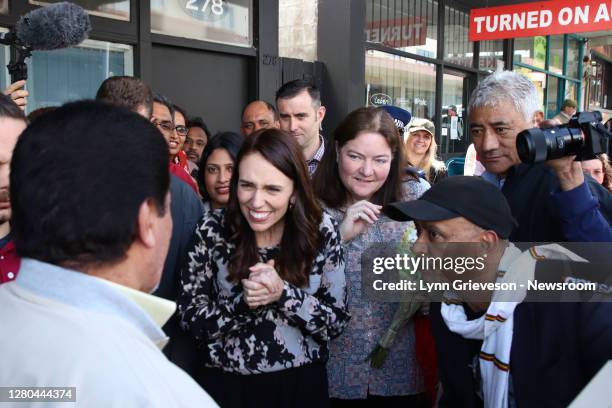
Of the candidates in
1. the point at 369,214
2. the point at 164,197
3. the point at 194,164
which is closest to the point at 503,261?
the point at 369,214

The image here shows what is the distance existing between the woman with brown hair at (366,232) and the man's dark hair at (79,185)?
1333mm

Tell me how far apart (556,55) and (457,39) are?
4620 mm

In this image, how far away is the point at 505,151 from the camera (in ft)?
6.88

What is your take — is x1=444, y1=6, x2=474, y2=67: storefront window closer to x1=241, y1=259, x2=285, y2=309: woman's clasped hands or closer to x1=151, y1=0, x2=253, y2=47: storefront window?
x1=151, y1=0, x2=253, y2=47: storefront window

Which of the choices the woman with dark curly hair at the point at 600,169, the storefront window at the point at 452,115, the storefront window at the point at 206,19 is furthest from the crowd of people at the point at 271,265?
the storefront window at the point at 452,115

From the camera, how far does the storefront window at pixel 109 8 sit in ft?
12.9

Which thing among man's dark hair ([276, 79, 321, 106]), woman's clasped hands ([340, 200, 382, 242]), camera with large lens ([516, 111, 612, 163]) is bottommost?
woman's clasped hands ([340, 200, 382, 242])

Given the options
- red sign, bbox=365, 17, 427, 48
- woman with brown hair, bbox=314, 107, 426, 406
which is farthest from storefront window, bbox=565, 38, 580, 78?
woman with brown hair, bbox=314, 107, 426, 406

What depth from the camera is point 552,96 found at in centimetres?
1198

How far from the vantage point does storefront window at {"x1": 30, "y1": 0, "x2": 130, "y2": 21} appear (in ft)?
12.9

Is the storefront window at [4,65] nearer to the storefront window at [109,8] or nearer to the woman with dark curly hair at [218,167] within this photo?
the storefront window at [109,8]

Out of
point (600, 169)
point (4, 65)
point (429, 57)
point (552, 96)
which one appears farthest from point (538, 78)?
point (4, 65)

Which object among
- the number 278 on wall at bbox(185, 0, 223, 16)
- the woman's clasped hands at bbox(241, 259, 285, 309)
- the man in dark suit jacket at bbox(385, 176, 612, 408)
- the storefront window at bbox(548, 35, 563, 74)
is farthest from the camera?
the storefront window at bbox(548, 35, 563, 74)

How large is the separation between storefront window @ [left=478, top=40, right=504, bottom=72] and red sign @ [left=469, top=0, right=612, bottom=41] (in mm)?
2155
